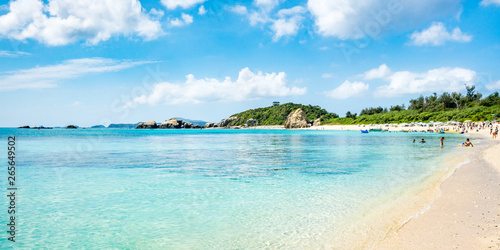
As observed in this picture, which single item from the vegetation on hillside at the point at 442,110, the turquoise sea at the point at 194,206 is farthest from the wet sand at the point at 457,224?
the vegetation on hillside at the point at 442,110

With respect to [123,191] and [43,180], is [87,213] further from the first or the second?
[43,180]

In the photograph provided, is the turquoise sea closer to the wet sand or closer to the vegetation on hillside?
the wet sand

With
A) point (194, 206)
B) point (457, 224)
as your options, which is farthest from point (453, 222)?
point (194, 206)

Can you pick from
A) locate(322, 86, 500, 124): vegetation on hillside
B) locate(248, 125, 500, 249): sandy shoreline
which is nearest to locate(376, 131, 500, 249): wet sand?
locate(248, 125, 500, 249): sandy shoreline

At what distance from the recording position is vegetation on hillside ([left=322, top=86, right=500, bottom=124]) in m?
109

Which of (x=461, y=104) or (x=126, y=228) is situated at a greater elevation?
(x=461, y=104)

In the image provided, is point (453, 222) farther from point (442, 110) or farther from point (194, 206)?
point (442, 110)

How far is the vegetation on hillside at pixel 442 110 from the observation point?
10934 centimetres

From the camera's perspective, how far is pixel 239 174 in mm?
21531

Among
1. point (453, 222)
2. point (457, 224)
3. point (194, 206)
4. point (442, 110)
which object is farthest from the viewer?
point (442, 110)

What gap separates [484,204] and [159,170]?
20.6 meters

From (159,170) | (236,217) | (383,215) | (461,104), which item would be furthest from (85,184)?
(461,104)

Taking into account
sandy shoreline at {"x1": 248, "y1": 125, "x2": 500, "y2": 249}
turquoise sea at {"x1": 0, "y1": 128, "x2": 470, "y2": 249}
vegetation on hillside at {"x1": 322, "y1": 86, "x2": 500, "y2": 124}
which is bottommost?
turquoise sea at {"x1": 0, "y1": 128, "x2": 470, "y2": 249}

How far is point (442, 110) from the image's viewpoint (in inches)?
5340
